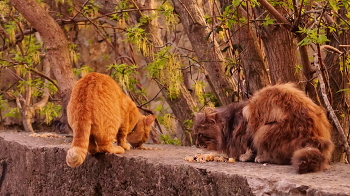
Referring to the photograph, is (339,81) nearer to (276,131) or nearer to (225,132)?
(225,132)

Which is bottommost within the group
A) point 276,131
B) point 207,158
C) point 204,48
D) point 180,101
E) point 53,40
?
point 207,158

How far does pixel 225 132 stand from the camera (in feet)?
14.5

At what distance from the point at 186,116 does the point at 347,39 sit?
2.87 m

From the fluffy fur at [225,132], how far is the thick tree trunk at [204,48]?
1829 millimetres

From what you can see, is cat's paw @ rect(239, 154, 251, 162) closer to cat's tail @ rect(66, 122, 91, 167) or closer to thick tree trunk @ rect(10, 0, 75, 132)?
cat's tail @ rect(66, 122, 91, 167)

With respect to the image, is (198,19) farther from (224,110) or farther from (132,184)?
(132,184)

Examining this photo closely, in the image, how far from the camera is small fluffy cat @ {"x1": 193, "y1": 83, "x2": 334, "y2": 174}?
145 inches

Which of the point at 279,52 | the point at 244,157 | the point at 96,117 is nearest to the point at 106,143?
the point at 96,117

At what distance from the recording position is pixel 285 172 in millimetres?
3375

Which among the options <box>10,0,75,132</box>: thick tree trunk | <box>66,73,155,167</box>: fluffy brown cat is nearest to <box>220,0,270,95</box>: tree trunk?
<box>66,73,155,167</box>: fluffy brown cat

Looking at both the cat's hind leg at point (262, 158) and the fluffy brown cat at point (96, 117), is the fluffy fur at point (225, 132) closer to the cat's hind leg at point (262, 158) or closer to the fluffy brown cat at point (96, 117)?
the cat's hind leg at point (262, 158)

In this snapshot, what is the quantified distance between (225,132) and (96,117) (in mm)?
1104

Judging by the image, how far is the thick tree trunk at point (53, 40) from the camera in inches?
298

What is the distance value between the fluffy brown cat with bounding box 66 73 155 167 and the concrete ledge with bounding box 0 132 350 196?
0.68ft
